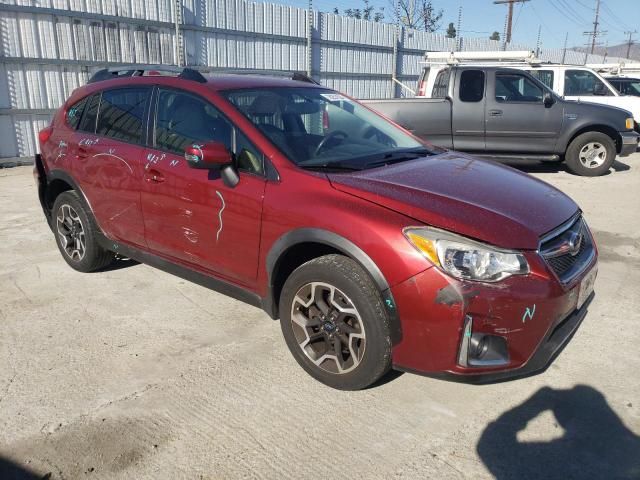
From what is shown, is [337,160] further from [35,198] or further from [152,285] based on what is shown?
[35,198]

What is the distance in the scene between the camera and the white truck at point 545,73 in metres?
10.9

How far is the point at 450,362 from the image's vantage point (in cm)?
257

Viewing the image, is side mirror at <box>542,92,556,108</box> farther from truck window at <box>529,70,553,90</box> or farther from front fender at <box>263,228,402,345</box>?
front fender at <box>263,228,402,345</box>

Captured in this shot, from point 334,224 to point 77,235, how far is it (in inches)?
111

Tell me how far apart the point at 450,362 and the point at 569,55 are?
3036cm

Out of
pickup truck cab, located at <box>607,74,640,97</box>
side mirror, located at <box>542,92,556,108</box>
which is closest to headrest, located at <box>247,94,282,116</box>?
side mirror, located at <box>542,92,556,108</box>

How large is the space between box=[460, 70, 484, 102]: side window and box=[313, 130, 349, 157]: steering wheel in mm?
6678

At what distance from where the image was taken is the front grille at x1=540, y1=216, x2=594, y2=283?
2.77 meters

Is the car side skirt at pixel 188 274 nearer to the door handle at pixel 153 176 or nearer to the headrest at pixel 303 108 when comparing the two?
the door handle at pixel 153 176

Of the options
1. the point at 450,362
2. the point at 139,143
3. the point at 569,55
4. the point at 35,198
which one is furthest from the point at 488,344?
the point at 569,55

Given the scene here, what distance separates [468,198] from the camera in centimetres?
289

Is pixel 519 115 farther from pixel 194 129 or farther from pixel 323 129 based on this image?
pixel 194 129

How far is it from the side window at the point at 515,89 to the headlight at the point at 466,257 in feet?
25.8

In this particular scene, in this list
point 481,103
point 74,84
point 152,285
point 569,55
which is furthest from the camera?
point 569,55
